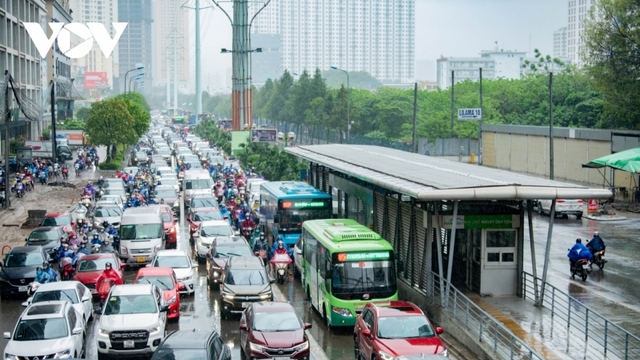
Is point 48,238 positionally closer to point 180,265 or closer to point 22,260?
point 22,260

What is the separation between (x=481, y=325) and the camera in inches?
727

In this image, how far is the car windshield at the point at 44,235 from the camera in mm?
32312

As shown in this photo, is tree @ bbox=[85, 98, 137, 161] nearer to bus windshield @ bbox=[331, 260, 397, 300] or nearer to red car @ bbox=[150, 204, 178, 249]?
red car @ bbox=[150, 204, 178, 249]

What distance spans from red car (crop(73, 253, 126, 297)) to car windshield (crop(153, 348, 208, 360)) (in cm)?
1093

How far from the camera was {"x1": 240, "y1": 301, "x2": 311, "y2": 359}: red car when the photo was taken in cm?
1761

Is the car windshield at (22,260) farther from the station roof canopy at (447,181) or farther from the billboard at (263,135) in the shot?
the billboard at (263,135)

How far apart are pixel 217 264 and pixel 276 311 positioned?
347 inches

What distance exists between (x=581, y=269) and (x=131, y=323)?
48.7 ft

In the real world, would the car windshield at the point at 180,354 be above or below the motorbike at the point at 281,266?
above

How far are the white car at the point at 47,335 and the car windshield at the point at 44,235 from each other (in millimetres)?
13750

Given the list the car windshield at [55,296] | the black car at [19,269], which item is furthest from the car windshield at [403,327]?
the black car at [19,269]

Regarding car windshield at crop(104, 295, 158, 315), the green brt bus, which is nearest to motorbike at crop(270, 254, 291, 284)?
the green brt bus

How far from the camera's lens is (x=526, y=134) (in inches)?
2515

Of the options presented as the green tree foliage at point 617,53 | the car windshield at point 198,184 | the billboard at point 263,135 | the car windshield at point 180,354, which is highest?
the green tree foliage at point 617,53
